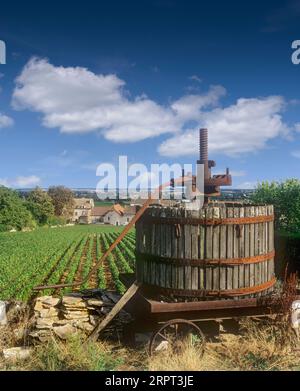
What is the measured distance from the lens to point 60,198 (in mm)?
108062

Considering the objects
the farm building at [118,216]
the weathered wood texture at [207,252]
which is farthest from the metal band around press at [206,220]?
the farm building at [118,216]

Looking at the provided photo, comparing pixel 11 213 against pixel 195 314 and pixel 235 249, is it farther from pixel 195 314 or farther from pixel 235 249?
pixel 235 249

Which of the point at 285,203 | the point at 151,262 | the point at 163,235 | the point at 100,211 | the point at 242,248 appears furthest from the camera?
the point at 100,211

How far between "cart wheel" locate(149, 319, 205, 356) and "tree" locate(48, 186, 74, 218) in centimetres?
10288

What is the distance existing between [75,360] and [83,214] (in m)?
118

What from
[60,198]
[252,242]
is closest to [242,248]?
[252,242]

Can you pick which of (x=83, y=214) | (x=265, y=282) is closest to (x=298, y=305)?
(x=265, y=282)

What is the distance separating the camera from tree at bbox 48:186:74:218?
4245 inches

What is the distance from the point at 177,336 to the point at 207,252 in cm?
167

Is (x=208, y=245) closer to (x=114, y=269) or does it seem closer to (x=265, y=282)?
→ (x=265, y=282)

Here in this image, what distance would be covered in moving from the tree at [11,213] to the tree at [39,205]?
8885 mm

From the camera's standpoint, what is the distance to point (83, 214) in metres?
123

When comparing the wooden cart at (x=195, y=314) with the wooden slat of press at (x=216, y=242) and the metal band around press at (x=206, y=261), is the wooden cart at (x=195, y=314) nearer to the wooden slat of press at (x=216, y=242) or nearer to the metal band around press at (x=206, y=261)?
the wooden slat of press at (x=216, y=242)

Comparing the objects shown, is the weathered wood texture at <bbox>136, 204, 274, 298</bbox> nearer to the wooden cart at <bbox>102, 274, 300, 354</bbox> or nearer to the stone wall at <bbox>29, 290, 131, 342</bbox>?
the wooden cart at <bbox>102, 274, 300, 354</bbox>
